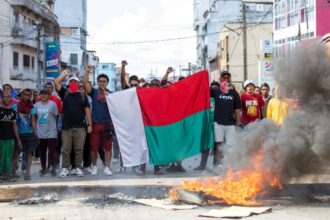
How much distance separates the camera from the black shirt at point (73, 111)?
31.1ft

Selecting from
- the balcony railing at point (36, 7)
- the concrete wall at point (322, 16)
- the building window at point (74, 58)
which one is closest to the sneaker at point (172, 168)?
the concrete wall at point (322, 16)

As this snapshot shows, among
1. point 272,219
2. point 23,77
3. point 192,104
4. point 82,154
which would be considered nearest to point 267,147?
point 272,219

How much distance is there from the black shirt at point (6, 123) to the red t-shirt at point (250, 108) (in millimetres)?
4517

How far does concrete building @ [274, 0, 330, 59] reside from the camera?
3219cm

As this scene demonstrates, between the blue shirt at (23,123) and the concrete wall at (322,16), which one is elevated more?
the concrete wall at (322,16)

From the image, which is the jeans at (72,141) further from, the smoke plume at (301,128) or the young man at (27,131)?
the smoke plume at (301,128)

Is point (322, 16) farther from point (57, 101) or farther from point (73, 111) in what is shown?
point (73, 111)

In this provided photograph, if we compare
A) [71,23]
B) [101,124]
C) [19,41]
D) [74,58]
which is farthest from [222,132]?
[71,23]

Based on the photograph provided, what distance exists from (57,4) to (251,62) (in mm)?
43404

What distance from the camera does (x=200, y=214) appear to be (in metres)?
6.67

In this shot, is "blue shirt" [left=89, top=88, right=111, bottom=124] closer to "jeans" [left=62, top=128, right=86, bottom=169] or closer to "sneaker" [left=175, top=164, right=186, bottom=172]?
"jeans" [left=62, top=128, right=86, bottom=169]

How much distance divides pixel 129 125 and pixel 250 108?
2.51 meters

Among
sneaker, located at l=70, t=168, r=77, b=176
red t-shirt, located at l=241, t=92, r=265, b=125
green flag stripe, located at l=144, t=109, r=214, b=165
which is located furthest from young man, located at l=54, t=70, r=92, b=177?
red t-shirt, located at l=241, t=92, r=265, b=125

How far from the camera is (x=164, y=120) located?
9906mm
